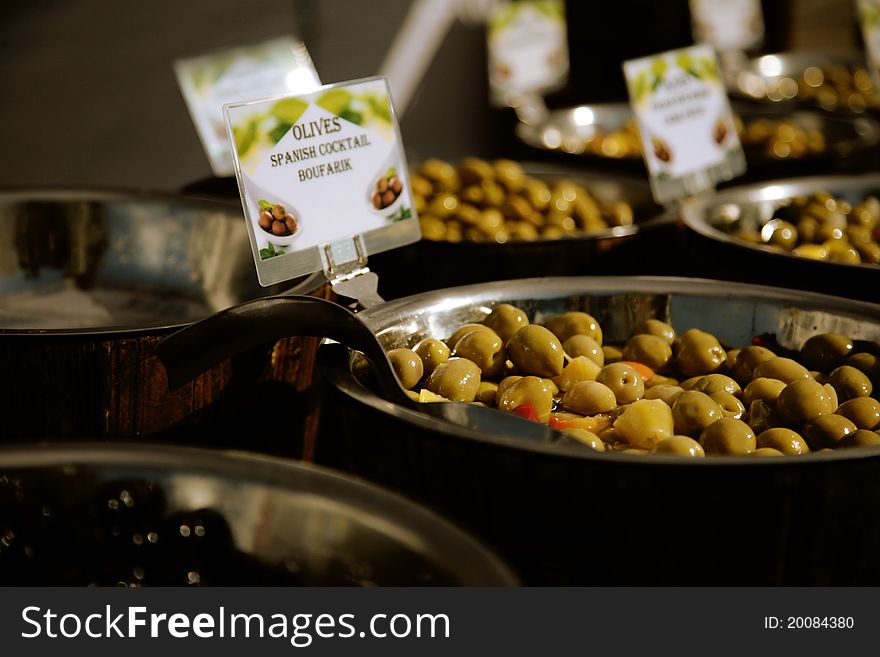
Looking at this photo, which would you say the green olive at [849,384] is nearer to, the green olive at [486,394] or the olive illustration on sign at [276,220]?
the green olive at [486,394]

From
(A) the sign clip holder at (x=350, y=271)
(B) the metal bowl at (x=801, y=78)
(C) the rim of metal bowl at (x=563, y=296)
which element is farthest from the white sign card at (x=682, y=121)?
(B) the metal bowl at (x=801, y=78)

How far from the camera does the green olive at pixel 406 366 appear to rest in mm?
1214

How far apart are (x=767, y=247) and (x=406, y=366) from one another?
0.72m

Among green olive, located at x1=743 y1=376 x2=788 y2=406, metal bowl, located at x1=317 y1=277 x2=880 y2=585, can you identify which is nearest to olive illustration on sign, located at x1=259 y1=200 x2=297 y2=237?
metal bowl, located at x1=317 y1=277 x2=880 y2=585

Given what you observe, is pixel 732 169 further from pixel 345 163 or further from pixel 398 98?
pixel 398 98

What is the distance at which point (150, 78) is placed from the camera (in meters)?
2.54

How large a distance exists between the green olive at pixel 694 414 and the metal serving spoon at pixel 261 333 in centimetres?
26

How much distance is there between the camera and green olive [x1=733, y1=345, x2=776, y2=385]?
1.33 meters

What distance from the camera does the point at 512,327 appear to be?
1347mm

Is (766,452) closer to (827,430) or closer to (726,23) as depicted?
(827,430)

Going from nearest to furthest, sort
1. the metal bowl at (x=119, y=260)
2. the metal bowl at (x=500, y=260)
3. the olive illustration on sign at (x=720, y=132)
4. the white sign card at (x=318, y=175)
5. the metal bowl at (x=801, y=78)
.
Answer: the white sign card at (x=318, y=175), the metal bowl at (x=119, y=260), the metal bowl at (x=500, y=260), the olive illustration on sign at (x=720, y=132), the metal bowl at (x=801, y=78)

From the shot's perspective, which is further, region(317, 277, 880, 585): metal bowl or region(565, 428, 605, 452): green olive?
region(565, 428, 605, 452): green olive

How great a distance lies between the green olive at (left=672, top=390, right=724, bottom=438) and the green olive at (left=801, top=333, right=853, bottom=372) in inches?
8.8

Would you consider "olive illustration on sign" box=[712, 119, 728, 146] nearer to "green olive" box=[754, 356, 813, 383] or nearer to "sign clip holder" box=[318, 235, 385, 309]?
"green olive" box=[754, 356, 813, 383]
